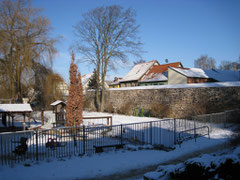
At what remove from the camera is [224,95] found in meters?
17.6

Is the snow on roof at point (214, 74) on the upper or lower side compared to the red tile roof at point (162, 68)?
lower

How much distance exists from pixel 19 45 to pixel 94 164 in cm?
1753

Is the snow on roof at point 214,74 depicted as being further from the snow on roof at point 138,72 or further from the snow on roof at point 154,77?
the snow on roof at point 138,72

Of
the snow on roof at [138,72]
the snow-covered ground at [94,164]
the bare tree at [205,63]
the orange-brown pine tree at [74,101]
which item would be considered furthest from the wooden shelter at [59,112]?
the bare tree at [205,63]

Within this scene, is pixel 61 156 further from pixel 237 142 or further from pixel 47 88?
pixel 47 88

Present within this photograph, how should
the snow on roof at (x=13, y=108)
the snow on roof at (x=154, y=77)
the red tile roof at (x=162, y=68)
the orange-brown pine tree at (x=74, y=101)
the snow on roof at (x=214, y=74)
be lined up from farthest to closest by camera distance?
the red tile roof at (x=162, y=68) < the snow on roof at (x=154, y=77) < the snow on roof at (x=214, y=74) < the snow on roof at (x=13, y=108) < the orange-brown pine tree at (x=74, y=101)

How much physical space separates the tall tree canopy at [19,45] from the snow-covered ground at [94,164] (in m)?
16.1

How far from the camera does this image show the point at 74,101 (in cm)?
1401

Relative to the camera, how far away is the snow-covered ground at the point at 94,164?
658cm

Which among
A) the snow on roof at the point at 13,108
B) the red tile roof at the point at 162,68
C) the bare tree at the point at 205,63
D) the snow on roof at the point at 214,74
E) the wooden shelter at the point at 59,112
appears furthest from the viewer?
the bare tree at the point at 205,63

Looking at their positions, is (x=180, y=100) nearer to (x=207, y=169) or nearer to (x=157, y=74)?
(x=157, y=74)

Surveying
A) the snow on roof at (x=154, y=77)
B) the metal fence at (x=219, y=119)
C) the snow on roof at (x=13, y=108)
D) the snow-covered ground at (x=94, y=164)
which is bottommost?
the snow-covered ground at (x=94, y=164)

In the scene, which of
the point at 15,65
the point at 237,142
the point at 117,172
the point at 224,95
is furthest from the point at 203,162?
the point at 15,65

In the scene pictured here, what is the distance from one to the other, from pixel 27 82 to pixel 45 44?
4731 millimetres
